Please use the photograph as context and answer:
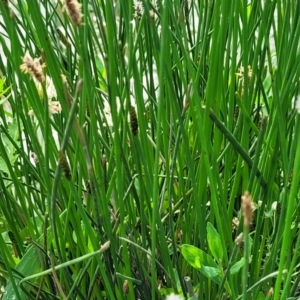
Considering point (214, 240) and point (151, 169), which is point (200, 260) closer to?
point (214, 240)

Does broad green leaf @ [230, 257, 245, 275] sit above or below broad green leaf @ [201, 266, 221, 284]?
above

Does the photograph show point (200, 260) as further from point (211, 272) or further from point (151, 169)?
point (151, 169)

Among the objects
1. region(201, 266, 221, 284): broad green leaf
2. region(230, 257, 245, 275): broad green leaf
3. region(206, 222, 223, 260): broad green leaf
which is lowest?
region(201, 266, 221, 284): broad green leaf

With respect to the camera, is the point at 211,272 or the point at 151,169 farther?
the point at 151,169

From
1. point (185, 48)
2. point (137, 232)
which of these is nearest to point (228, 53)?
point (185, 48)

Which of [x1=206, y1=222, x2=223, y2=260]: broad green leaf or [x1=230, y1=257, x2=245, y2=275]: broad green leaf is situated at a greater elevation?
[x1=206, y1=222, x2=223, y2=260]: broad green leaf

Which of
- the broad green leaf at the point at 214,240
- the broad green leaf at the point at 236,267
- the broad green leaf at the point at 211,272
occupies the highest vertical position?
the broad green leaf at the point at 214,240

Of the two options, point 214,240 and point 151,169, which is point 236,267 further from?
point 151,169

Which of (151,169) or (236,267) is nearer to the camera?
(236,267)

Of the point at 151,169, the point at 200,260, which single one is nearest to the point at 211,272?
the point at 200,260
